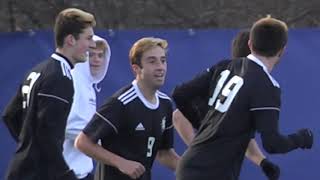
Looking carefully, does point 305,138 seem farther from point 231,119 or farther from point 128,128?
point 128,128

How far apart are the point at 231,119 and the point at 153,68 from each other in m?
0.75

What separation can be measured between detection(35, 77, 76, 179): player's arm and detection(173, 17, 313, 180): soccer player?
2.38 ft

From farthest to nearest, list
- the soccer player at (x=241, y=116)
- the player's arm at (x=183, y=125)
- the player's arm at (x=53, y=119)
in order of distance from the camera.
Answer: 1. the player's arm at (x=183, y=125)
2. the player's arm at (x=53, y=119)
3. the soccer player at (x=241, y=116)

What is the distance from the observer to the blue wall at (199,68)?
8789 millimetres

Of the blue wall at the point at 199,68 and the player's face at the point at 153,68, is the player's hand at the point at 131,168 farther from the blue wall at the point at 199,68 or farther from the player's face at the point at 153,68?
the blue wall at the point at 199,68

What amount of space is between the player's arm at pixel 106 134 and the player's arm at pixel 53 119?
11.6 inches

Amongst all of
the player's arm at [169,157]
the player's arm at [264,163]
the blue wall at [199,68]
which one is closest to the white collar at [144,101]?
the player's arm at [169,157]

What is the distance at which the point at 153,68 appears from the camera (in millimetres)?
5840

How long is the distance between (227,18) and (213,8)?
209mm

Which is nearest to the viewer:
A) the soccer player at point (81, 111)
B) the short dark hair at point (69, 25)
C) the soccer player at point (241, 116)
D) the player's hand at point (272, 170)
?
the soccer player at point (241, 116)

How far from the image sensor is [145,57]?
19.3 feet

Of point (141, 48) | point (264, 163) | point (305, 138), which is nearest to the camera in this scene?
point (305, 138)

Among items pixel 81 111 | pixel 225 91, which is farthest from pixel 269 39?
Result: pixel 81 111

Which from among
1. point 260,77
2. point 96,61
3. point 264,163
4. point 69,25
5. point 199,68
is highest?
point 69,25
